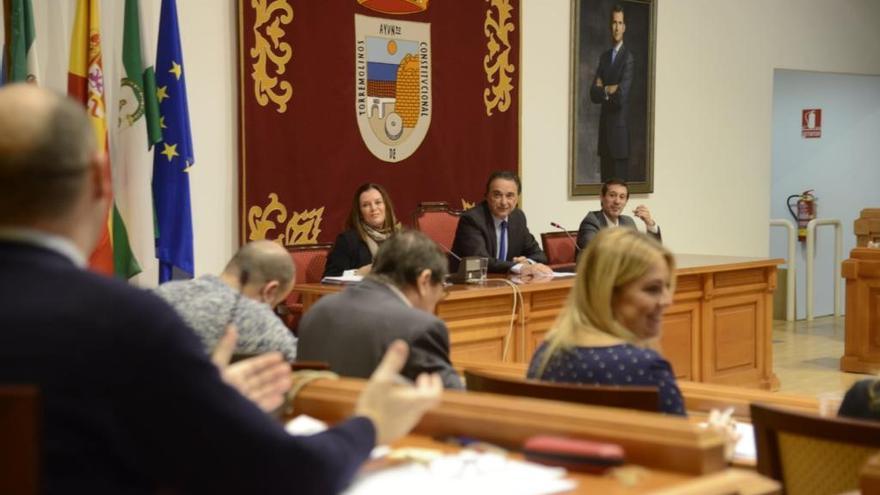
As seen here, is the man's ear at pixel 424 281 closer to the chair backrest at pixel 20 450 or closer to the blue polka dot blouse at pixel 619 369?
the blue polka dot blouse at pixel 619 369

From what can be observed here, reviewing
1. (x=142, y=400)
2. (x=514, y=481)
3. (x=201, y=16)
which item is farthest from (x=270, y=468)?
(x=201, y=16)

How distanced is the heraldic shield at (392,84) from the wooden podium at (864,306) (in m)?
3.07

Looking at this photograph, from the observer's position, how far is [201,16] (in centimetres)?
685

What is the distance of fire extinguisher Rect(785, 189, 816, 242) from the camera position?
12.1m

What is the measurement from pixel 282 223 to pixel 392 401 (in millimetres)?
5660

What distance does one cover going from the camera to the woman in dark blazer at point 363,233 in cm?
639

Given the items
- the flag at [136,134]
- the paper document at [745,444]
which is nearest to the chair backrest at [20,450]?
the paper document at [745,444]

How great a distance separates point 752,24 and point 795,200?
2.26m

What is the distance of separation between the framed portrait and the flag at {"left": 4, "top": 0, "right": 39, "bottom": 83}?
4.51 metres

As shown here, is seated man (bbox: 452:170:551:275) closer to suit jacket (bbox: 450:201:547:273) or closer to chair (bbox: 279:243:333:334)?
suit jacket (bbox: 450:201:547:273)

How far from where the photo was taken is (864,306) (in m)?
8.35

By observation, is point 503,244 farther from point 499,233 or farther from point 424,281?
point 424,281

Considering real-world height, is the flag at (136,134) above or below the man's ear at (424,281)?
above

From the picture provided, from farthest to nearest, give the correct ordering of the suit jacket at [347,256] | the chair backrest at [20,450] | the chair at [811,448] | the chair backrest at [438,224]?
the chair backrest at [438,224] → the suit jacket at [347,256] → the chair at [811,448] → the chair backrest at [20,450]
